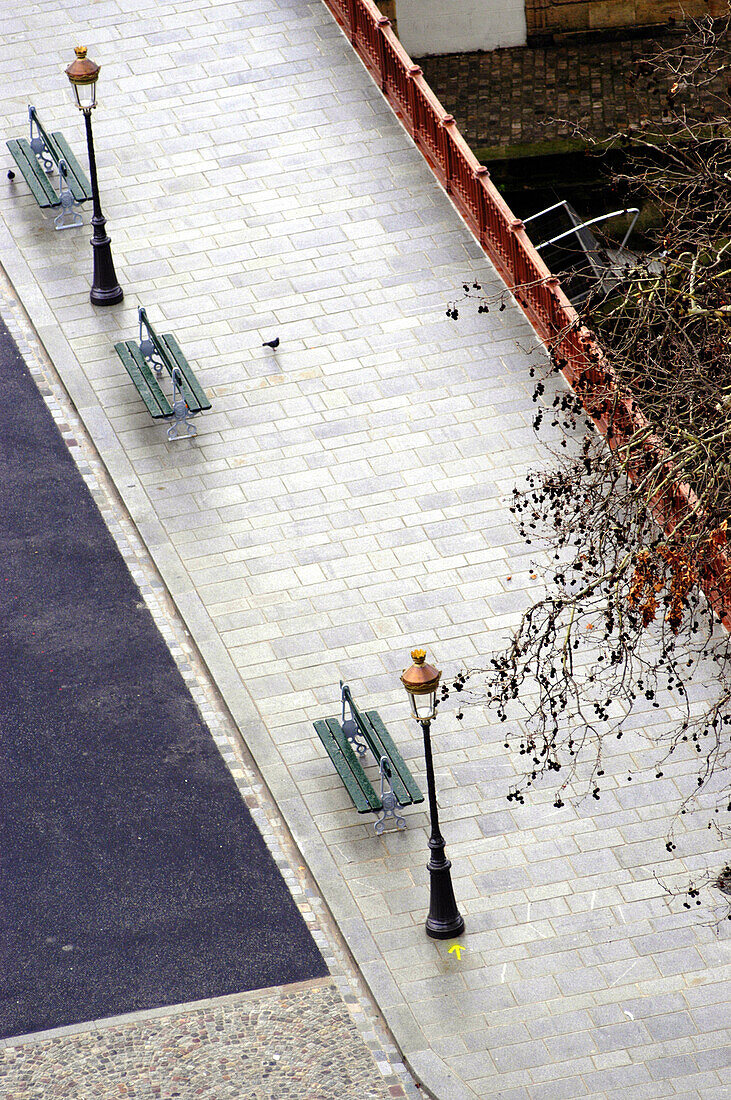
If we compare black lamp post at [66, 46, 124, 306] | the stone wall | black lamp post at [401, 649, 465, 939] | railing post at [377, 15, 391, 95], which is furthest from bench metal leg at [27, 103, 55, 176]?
the stone wall

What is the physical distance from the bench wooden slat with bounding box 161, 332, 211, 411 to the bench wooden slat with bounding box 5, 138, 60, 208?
9.76 ft

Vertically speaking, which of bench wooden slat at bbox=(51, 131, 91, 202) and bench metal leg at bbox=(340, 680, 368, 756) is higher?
bench wooden slat at bbox=(51, 131, 91, 202)

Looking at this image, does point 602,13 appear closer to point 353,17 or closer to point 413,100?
point 353,17

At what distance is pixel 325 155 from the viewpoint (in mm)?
22547

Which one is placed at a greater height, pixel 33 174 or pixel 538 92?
pixel 33 174

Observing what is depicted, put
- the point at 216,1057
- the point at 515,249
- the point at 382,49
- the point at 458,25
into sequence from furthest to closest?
the point at 458,25, the point at 382,49, the point at 515,249, the point at 216,1057

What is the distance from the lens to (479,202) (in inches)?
822

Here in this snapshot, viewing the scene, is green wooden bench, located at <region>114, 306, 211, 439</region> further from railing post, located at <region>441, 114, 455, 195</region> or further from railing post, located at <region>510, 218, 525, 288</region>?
railing post, located at <region>441, 114, 455, 195</region>

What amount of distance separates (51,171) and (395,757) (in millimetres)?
9796

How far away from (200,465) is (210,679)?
9.52ft

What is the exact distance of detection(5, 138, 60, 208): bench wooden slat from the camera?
21.8m

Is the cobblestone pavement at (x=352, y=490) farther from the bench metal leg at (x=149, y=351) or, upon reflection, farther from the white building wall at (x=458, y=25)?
the white building wall at (x=458, y=25)

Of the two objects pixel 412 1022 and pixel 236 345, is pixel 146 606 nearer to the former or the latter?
pixel 236 345

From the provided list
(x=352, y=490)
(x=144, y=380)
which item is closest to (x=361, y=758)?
(x=352, y=490)
